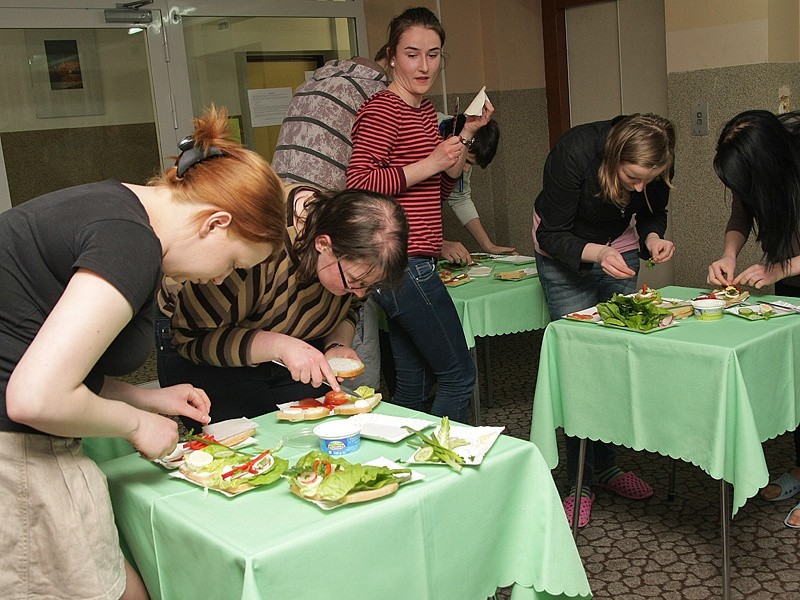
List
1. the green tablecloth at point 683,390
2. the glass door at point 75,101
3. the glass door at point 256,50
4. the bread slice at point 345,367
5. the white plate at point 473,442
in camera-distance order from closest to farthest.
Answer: the white plate at point 473,442, the bread slice at point 345,367, the green tablecloth at point 683,390, the glass door at point 75,101, the glass door at point 256,50

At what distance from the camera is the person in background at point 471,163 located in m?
3.14

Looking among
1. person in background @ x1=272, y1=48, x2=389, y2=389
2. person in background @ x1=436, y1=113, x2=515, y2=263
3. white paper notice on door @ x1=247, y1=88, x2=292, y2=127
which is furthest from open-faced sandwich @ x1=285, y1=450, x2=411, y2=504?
white paper notice on door @ x1=247, y1=88, x2=292, y2=127

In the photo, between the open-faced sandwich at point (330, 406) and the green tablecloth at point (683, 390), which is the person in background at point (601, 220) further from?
the open-faced sandwich at point (330, 406)

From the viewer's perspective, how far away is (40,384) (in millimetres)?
1143

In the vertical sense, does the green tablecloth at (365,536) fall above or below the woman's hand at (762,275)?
below

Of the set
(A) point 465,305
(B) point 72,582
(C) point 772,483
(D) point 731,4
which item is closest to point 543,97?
(D) point 731,4

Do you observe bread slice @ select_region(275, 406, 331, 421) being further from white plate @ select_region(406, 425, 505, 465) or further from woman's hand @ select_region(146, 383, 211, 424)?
white plate @ select_region(406, 425, 505, 465)

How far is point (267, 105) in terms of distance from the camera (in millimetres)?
4883

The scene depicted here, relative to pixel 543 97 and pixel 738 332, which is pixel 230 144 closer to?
pixel 738 332

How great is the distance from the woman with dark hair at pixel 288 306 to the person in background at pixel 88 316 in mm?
380

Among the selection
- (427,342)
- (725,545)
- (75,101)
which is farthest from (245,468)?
(75,101)

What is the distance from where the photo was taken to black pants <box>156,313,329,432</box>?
2.02m

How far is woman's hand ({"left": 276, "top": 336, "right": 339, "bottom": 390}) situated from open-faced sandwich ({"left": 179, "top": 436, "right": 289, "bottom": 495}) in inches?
9.9

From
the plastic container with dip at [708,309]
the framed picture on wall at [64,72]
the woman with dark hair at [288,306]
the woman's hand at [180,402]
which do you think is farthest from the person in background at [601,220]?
the framed picture on wall at [64,72]
